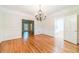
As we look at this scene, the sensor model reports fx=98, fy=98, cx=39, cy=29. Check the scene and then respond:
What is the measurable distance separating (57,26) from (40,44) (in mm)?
1021

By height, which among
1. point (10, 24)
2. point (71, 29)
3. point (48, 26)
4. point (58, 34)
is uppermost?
point (10, 24)

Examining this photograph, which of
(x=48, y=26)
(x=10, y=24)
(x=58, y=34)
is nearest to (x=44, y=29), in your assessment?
(x=48, y=26)

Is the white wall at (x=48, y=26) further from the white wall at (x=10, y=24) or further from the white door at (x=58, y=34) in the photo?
the white wall at (x=10, y=24)

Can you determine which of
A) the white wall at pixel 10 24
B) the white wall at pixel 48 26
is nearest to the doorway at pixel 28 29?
the white wall at pixel 48 26

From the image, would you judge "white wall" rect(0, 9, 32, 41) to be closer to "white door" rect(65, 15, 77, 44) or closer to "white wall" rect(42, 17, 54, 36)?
"white wall" rect(42, 17, 54, 36)

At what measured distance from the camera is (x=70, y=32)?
4867 mm

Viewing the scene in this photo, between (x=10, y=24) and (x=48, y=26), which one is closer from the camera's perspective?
(x=48, y=26)

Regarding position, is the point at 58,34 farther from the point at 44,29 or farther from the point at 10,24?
the point at 10,24

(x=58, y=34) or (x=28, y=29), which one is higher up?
(x=28, y=29)

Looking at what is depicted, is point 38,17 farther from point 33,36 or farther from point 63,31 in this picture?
point 63,31

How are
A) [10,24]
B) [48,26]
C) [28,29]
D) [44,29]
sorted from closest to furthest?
[28,29] < [44,29] < [48,26] < [10,24]

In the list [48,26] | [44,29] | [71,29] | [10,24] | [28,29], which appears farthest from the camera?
[10,24]

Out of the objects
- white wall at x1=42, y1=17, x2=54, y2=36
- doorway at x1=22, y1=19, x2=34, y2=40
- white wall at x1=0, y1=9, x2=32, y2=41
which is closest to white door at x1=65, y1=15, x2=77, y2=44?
white wall at x1=42, y1=17, x2=54, y2=36
